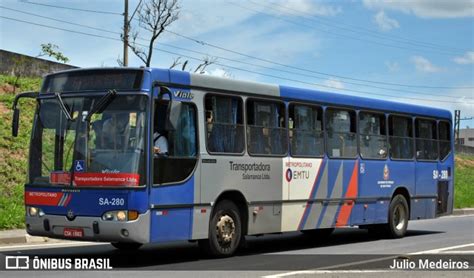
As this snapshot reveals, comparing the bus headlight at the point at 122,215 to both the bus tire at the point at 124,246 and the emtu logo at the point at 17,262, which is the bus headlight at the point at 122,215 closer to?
the emtu logo at the point at 17,262

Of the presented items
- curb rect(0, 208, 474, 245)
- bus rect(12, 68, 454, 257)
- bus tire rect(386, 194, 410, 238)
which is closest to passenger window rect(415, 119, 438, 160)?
bus tire rect(386, 194, 410, 238)

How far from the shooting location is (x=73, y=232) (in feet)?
36.0

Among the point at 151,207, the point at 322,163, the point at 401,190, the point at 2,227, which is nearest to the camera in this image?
the point at 151,207

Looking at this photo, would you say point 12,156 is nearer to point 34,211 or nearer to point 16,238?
point 16,238

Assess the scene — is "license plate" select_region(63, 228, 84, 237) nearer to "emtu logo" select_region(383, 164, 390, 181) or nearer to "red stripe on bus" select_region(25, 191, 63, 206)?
"red stripe on bus" select_region(25, 191, 63, 206)

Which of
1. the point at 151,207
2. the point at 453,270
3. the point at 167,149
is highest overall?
the point at 167,149

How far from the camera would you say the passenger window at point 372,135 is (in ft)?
Answer: 52.9

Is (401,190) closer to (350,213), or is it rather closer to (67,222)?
(350,213)

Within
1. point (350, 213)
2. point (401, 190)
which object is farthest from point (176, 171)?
point (401, 190)

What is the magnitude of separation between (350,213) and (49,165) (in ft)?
22.3

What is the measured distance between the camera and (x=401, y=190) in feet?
57.0

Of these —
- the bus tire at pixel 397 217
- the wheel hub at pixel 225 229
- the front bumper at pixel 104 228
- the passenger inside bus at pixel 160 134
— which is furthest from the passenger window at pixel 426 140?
the front bumper at pixel 104 228

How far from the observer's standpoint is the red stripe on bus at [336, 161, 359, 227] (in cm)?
1520

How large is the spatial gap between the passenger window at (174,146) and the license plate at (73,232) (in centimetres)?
133
